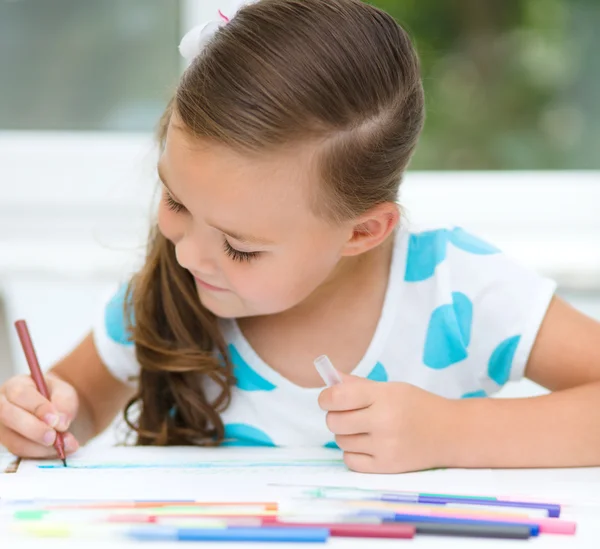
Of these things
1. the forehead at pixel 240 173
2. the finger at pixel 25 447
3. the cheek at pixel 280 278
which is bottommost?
the finger at pixel 25 447

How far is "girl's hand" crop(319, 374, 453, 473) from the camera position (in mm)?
699

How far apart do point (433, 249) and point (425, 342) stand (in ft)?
Answer: 0.30

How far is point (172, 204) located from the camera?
738 mm

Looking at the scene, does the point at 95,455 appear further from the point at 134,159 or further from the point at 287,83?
the point at 134,159

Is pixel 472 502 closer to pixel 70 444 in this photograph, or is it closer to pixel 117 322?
pixel 70 444

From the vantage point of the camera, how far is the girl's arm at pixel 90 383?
3.02 ft

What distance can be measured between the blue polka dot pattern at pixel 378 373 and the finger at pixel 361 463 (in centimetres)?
18

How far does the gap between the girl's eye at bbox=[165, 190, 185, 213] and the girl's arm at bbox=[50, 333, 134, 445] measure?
26 centimetres

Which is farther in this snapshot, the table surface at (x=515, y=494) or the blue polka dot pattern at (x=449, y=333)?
the blue polka dot pattern at (x=449, y=333)

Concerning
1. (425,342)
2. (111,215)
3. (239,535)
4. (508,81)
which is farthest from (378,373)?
(508,81)

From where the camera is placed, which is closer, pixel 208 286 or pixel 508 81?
pixel 208 286

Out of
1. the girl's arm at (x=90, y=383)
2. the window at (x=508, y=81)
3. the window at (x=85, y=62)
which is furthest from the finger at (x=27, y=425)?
the window at (x=508, y=81)

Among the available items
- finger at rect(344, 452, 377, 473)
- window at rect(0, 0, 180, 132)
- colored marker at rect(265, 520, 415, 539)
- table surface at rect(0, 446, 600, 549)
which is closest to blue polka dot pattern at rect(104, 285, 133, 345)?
table surface at rect(0, 446, 600, 549)

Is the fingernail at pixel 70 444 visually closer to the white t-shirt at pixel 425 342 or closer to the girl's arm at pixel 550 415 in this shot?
the white t-shirt at pixel 425 342
